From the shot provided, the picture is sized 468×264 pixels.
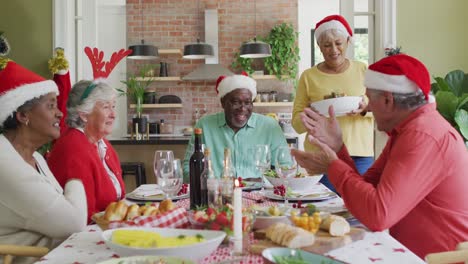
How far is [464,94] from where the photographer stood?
3725 mm

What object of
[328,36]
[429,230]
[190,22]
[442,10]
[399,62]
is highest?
[190,22]

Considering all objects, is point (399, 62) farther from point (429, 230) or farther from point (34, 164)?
point (34, 164)

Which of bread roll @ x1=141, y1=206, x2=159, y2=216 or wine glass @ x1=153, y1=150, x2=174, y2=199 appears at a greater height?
wine glass @ x1=153, y1=150, x2=174, y2=199

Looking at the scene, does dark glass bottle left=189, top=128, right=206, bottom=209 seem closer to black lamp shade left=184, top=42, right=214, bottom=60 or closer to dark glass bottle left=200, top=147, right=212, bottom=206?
dark glass bottle left=200, top=147, right=212, bottom=206

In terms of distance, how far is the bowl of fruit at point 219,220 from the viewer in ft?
4.35

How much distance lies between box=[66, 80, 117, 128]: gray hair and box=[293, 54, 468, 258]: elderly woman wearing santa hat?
1161 mm

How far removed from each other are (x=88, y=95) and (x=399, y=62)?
1.47 metres

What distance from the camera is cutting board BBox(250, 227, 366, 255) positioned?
126cm

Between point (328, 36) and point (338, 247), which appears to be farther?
point (328, 36)

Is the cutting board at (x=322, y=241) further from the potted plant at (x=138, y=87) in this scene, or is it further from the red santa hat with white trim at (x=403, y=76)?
the potted plant at (x=138, y=87)

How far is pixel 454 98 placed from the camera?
141 inches

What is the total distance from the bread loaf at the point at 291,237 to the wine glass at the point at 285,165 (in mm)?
558

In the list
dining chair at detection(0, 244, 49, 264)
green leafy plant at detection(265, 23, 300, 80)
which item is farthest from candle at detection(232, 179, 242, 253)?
green leafy plant at detection(265, 23, 300, 80)

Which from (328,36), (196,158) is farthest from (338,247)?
(328,36)
